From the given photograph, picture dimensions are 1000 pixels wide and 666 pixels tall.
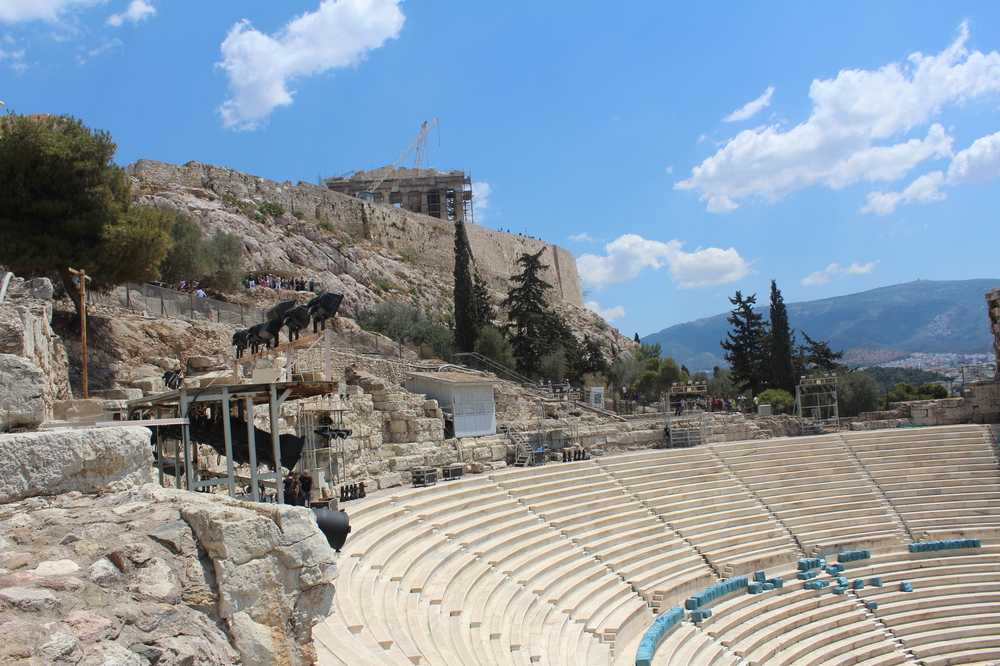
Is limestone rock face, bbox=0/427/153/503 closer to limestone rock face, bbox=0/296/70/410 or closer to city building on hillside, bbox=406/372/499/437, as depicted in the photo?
limestone rock face, bbox=0/296/70/410

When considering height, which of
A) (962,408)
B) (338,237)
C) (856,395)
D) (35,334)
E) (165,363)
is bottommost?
(962,408)

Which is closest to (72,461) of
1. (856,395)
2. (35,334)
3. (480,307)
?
(35,334)

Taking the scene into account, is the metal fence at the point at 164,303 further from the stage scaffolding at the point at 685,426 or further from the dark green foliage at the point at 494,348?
the stage scaffolding at the point at 685,426

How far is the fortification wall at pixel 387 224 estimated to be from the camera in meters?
37.0

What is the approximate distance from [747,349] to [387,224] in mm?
27622

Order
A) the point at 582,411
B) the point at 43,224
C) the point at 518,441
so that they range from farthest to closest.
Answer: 1. the point at 582,411
2. the point at 518,441
3. the point at 43,224

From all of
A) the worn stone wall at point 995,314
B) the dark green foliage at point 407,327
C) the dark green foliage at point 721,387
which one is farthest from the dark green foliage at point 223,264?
the worn stone wall at point 995,314

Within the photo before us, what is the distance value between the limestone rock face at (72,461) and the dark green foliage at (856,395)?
112 ft

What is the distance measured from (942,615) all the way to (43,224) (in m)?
21.3

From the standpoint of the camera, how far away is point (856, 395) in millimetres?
33469

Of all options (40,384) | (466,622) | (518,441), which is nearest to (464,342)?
(518,441)

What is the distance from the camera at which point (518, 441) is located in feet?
65.8

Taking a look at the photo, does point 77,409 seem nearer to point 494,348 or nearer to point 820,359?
point 494,348

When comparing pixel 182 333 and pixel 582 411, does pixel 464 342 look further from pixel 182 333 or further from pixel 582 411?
pixel 182 333
